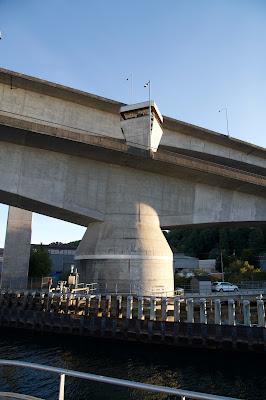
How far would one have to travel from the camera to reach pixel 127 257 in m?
26.1

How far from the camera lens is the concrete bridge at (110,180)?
25.8 metres

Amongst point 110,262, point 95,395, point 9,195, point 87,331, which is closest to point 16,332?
point 87,331

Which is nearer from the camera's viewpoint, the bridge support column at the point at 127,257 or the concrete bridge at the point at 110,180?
the concrete bridge at the point at 110,180

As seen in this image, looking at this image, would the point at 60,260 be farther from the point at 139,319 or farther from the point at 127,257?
the point at 139,319

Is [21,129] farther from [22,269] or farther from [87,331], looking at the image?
[22,269]

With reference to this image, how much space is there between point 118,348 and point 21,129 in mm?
16660

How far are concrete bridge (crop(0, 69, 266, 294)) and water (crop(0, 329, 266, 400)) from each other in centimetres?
627

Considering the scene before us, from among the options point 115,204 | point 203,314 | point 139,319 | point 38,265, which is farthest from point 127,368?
point 38,265

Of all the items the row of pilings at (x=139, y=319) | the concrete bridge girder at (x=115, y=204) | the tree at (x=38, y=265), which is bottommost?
the row of pilings at (x=139, y=319)

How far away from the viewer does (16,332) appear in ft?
86.2

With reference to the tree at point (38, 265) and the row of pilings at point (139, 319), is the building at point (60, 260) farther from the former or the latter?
the row of pilings at point (139, 319)

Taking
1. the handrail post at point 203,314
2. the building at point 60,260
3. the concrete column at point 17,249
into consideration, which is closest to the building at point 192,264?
the building at point 60,260

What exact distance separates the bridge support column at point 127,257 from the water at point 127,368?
501 cm

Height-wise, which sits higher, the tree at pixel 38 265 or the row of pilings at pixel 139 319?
the tree at pixel 38 265
